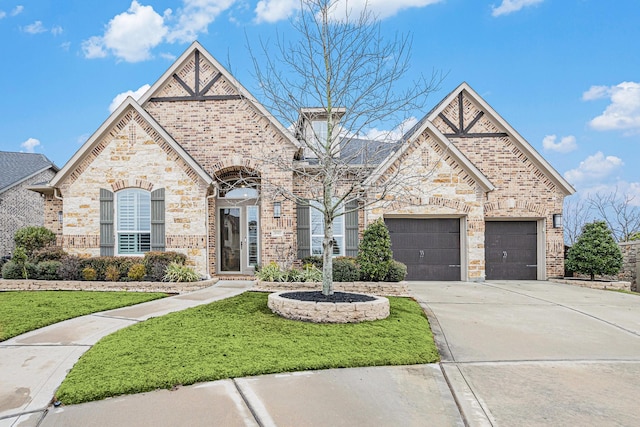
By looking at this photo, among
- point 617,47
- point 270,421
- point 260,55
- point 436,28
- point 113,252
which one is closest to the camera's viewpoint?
point 270,421

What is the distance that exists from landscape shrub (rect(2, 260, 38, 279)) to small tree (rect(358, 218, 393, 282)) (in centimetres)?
928

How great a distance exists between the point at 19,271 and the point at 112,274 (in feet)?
9.21

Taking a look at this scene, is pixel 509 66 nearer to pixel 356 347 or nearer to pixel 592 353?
pixel 592 353

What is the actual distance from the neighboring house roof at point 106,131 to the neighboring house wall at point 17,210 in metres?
8.66

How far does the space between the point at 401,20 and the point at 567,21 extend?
24.1 feet

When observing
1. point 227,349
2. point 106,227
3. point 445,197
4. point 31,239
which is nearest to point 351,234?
point 445,197

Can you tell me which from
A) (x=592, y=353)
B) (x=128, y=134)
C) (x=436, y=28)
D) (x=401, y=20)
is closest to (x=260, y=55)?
(x=401, y=20)

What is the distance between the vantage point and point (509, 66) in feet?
41.6

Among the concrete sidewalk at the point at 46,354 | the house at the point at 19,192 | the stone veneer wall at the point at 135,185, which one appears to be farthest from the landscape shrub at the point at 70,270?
the house at the point at 19,192

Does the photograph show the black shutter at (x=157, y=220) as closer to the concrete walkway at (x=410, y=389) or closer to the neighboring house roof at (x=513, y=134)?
the concrete walkway at (x=410, y=389)

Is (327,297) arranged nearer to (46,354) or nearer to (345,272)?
(345,272)

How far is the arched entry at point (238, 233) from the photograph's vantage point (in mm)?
13164

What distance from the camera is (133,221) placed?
39.6ft

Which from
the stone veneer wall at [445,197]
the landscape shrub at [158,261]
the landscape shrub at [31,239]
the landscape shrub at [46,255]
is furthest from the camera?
the stone veneer wall at [445,197]
